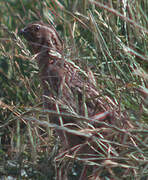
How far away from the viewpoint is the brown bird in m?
2.02

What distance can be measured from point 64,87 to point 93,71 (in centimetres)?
27

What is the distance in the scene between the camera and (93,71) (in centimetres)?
243

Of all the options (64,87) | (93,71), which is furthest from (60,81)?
(93,71)

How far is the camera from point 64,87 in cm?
234

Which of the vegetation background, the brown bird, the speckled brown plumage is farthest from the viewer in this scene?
the speckled brown plumage

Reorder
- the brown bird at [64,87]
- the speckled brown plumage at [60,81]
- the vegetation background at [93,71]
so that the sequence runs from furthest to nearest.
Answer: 1. the speckled brown plumage at [60,81]
2. the brown bird at [64,87]
3. the vegetation background at [93,71]

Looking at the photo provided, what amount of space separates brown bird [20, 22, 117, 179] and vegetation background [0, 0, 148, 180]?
9 centimetres

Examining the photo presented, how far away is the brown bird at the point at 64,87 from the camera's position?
2.02m

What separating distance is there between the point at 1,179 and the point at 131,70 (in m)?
1.32

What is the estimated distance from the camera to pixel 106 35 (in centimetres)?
224

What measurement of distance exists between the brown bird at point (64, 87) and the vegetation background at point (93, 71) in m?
0.09

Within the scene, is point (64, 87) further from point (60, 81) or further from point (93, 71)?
point (93, 71)

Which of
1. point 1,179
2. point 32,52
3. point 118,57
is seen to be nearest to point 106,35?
point 118,57

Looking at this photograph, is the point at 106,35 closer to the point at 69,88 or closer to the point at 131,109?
the point at 69,88
